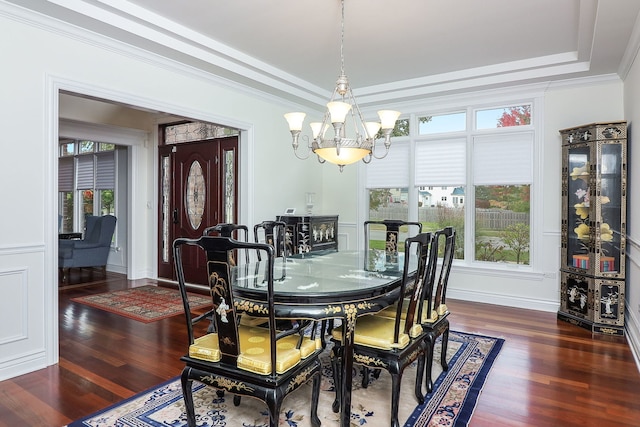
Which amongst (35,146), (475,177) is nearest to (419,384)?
(35,146)

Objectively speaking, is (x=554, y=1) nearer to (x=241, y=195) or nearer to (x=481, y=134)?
(x=481, y=134)

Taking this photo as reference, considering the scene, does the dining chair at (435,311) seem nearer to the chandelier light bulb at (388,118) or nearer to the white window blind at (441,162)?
the chandelier light bulb at (388,118)

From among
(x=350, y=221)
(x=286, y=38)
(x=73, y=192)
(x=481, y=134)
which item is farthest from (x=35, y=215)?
(x=73, y=192)

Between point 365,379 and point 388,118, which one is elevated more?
point 388,118

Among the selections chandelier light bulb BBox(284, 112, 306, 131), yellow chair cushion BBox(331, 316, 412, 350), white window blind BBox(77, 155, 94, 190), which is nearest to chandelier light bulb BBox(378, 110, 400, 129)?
chandelier light bulb BBox(284, 112, 306, 131)

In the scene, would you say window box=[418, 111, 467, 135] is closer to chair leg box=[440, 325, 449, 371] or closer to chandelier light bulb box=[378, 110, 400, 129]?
chandelier light bulb box=[378, 110, 400, 129]

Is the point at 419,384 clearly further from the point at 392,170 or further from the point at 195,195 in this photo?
the point at 195,195

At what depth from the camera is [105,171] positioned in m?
7.20

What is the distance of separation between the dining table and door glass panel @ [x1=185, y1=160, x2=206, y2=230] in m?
3.43

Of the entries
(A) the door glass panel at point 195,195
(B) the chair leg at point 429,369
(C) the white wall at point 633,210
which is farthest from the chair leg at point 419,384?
(A) the door glass panel at point 195,195

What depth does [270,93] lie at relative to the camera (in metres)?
5.09

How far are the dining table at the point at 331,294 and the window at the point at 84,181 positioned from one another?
223 inches

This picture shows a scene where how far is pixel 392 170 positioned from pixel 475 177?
3.85 feet

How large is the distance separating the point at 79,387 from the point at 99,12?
108 inches
